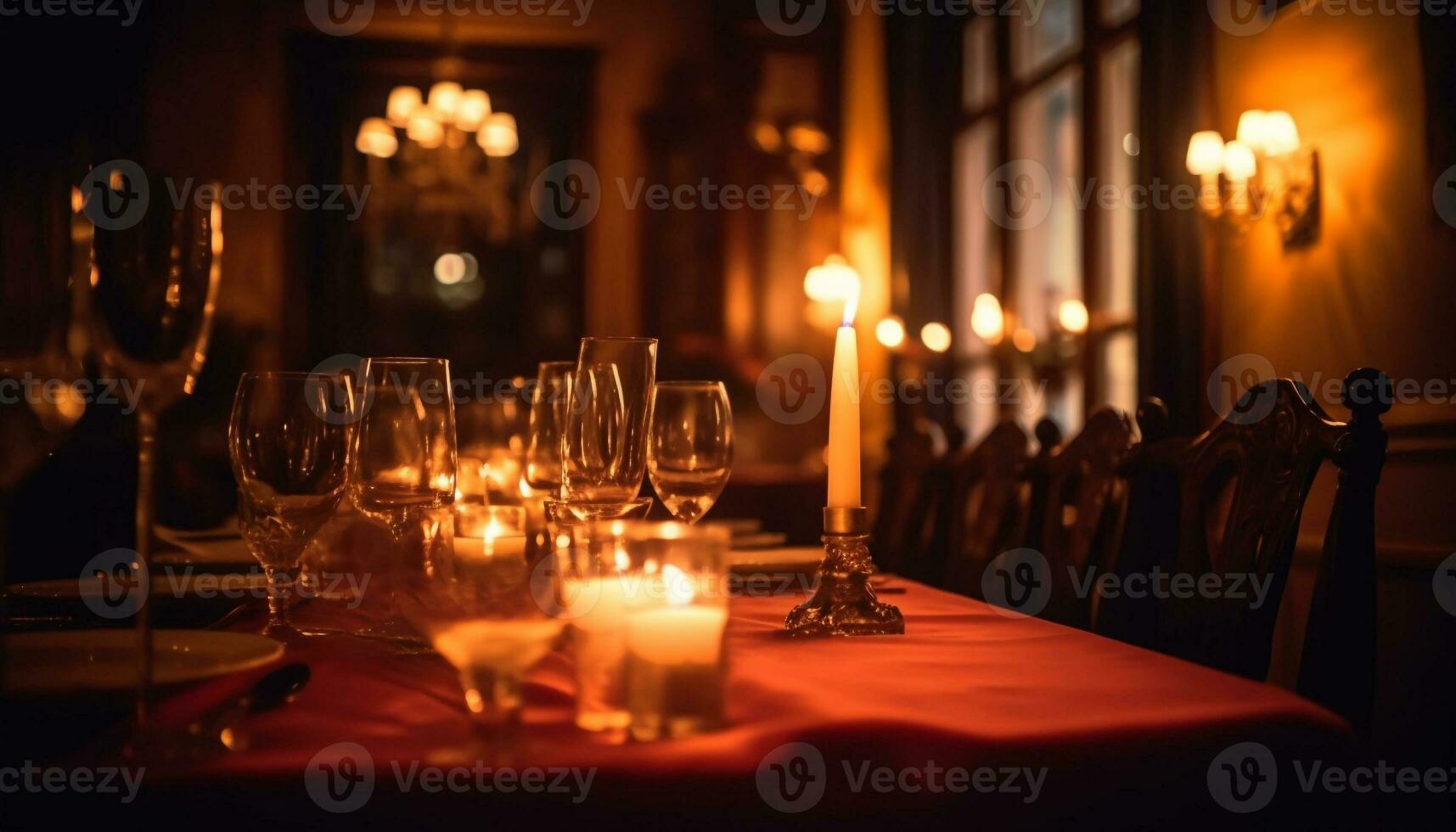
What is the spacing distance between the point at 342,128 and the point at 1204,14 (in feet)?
16.4

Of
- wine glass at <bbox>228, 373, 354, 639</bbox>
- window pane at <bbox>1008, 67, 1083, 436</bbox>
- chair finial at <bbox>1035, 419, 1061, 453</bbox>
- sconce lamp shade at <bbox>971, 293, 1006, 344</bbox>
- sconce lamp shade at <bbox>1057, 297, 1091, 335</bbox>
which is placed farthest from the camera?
sconce lamp shade at <bbox>971, 293, 1006, 344</bbox>

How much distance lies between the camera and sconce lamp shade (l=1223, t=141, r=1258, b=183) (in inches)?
127

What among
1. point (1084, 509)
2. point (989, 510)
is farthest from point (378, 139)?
point (1084, 509)

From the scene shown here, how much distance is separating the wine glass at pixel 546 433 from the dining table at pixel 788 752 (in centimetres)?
52

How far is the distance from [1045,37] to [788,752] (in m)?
4.79

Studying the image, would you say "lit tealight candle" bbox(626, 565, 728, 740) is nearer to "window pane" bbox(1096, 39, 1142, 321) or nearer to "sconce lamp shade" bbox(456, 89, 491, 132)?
"window pane" bbox(1096, 39, 1142, 321)

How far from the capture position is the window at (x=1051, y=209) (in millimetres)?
4242

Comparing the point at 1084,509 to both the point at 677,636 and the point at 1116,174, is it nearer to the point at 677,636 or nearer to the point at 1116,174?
the point at 677,636

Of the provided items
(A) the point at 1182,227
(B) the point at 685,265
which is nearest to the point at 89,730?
(A) the point at 1182,227

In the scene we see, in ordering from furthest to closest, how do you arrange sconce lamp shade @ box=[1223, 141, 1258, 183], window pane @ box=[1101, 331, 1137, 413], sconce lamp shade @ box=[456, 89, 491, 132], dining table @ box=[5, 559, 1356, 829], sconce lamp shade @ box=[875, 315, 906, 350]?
sconce lamp shade @ box=[456, 89, 491, 132]
sconce lamp shade @ box=[875, 315, 906, 350]
window pane @ box=[1101, 331, 1137, 413]
sconce lamp shade @ box=[1223, 141, 1258, 183]
dining table @ box=[5, 559, 1356, 829]

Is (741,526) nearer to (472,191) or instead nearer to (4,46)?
(472,191)

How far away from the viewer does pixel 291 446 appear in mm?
1013

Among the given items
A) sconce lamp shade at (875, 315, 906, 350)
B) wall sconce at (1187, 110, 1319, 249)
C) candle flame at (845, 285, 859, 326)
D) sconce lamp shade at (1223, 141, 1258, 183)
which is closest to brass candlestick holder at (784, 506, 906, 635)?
candle flame at (845, 285, 859, 326)

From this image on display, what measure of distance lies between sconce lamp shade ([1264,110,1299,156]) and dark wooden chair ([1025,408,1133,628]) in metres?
1.71
